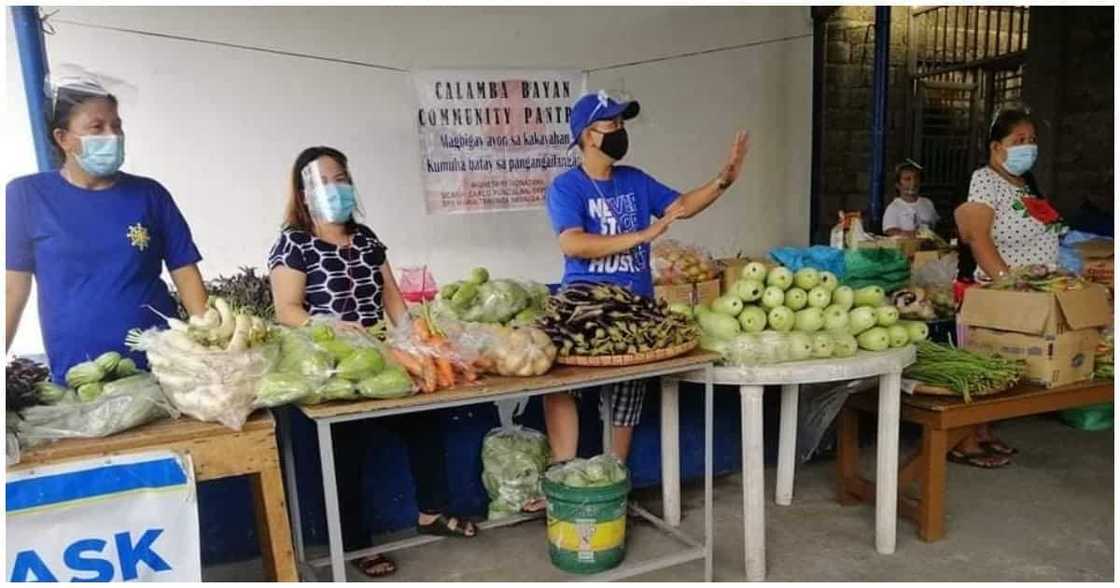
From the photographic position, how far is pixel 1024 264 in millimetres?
3617

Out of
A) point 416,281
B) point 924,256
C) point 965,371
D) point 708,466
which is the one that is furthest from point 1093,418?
point 416,281

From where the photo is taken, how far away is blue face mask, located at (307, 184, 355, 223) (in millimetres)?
2605

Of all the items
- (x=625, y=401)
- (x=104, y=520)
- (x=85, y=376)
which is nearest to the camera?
(x=104, y=520)

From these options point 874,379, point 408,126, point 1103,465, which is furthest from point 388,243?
point 1103,465

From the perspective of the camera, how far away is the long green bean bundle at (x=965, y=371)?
9.39ft

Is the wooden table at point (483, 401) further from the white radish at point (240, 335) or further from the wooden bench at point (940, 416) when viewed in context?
the wooden bench at point (940, 416)

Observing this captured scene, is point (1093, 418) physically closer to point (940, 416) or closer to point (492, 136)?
point (940, 416)

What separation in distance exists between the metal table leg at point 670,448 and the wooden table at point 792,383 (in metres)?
0.01

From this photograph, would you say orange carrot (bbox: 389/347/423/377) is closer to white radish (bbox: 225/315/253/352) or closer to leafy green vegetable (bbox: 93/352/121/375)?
white radish (bbox: 225/315/253/352)

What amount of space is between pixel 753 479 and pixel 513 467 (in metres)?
0.92

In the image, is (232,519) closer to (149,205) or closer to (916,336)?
(149,205)

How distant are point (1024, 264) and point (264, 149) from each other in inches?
163

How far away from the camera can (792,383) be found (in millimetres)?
2545

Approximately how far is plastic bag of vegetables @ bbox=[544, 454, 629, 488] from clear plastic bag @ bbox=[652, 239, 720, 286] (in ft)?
7.08
